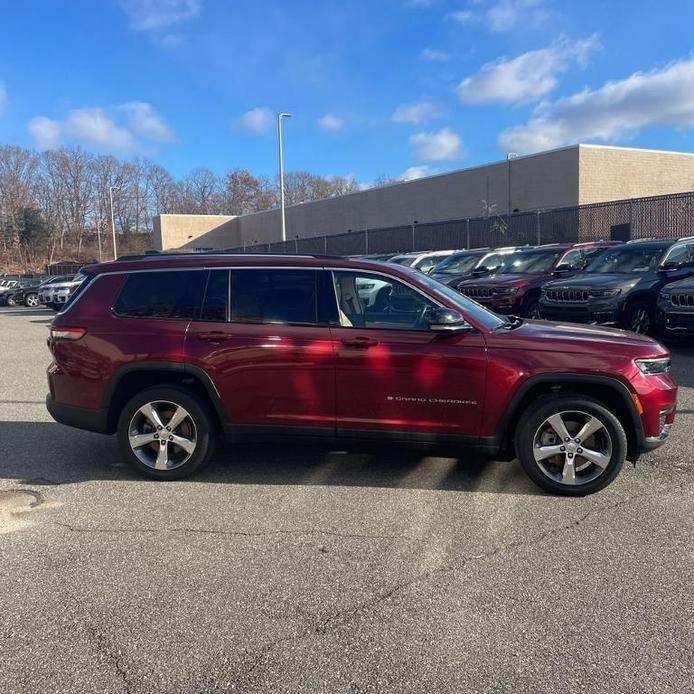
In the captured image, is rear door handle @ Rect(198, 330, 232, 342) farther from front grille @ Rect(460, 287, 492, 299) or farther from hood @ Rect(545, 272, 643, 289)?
front grille @ Rect(460, 287, 492, 299)

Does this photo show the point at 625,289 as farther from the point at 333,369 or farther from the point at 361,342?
the point at 333,369

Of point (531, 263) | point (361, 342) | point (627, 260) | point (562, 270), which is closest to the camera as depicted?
point (361, 342)

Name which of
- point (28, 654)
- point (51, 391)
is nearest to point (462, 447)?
point (28, 654)

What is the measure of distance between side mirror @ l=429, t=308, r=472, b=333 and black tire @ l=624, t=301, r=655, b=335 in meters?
7.16

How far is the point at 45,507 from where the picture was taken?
451 cm

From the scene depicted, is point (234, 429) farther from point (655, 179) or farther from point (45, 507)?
point (655, 179)

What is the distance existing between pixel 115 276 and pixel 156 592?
9.08 feet

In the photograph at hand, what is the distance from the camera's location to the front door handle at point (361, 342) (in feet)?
15.0

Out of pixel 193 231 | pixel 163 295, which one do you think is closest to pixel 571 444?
pixel 163 295

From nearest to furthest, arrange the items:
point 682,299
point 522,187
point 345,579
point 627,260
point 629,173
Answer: point 345,579 < point 682,299 < point 627,260 < point 629,173 < point 522,187

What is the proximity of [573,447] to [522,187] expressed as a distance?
1312 inches

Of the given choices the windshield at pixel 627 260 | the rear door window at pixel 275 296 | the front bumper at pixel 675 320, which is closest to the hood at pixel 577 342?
the rear door window at pixel 275 296

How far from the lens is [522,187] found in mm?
35250

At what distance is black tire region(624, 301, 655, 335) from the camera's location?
10547mm
